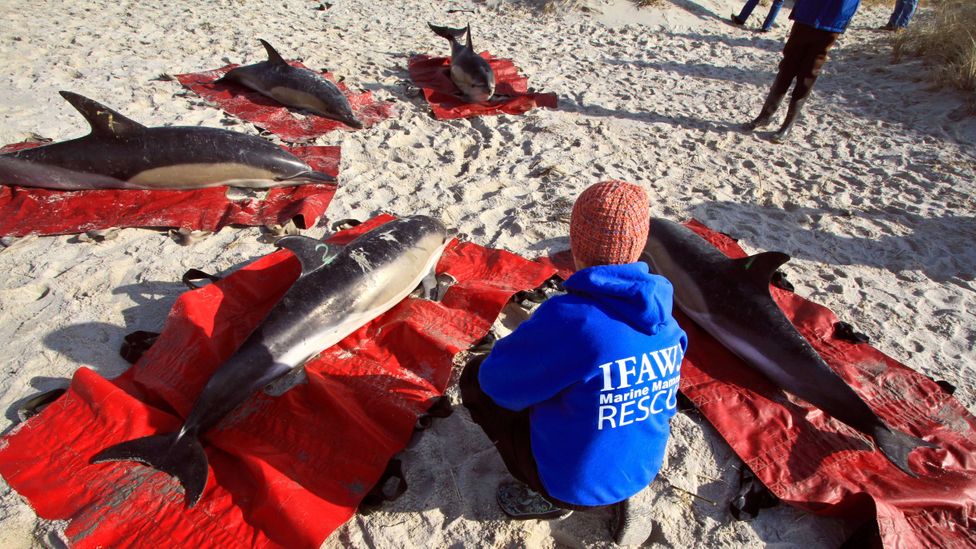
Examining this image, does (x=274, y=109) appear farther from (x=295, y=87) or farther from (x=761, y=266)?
(x=761, y=266)

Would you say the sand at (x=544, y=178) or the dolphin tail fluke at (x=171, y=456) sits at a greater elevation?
the sand at (x=544, y=178)

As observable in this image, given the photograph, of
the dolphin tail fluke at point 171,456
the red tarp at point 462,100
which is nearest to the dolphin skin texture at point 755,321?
the dolphin tail fluke at point 171,456

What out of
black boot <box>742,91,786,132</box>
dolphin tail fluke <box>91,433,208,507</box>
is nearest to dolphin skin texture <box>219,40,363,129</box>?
dolphin tail fluke <box>91,433,208,507</box>

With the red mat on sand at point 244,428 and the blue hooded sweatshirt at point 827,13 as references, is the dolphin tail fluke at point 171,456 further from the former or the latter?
the blue hooded sweatshirt at point 827,13

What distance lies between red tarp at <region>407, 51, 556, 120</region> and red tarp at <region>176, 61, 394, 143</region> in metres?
0.67

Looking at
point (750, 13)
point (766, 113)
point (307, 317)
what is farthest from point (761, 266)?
point (750, 13)

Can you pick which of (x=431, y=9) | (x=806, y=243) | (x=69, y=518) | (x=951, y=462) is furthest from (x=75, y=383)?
(x=431, y=9)

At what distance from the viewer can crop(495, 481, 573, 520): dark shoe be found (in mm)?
2295

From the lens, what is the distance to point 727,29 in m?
10.6

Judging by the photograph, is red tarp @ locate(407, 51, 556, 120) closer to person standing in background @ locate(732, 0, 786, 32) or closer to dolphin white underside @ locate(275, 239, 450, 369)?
dolphin white underside @ locate(275, 239, 450, 369)

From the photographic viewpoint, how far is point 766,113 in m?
6.38

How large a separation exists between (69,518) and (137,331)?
118 centimetres

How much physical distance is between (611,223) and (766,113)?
5893mm

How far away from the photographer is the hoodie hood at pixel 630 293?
5.18 feet
